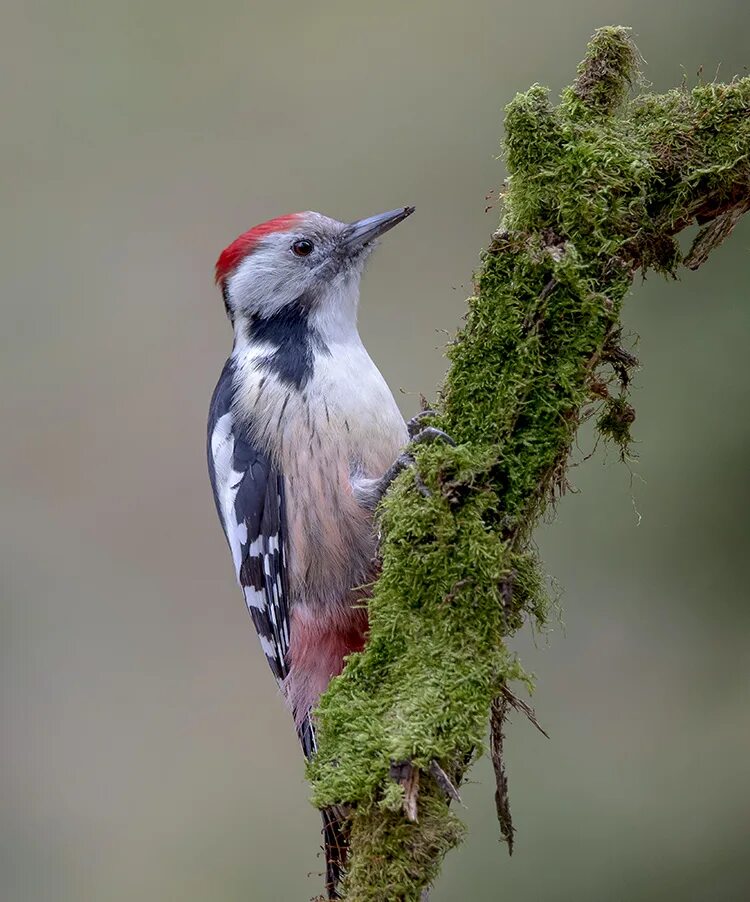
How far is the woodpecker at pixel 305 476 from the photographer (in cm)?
309

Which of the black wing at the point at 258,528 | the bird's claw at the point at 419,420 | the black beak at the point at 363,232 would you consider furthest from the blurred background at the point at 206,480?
the bird's claw at the point at 419,420

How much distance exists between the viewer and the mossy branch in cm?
212

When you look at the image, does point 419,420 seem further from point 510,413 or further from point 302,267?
point 302,267

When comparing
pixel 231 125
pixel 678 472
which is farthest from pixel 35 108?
pixel 678 472

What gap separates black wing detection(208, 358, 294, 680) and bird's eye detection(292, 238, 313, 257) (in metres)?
0.50

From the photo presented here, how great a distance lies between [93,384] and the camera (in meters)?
6.72

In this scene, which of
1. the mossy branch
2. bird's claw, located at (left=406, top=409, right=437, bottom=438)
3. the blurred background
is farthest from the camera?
the blurred background

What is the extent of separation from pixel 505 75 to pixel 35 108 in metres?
3.14

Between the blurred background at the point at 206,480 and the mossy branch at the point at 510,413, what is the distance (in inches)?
51.5

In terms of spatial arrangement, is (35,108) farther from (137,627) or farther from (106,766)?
(106,766)

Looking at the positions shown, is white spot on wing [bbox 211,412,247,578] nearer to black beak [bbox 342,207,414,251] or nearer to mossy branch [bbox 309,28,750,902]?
black beak [bbox 342,207,414,251]

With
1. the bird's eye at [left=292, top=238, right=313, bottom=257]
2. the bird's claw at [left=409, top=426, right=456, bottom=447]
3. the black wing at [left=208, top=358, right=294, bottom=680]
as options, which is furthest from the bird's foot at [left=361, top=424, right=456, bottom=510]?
the bird's eye at [left=292, top=238, right=313, bottom=257]

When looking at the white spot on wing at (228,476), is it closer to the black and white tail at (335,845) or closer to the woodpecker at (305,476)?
the woodpecker at (305,476)

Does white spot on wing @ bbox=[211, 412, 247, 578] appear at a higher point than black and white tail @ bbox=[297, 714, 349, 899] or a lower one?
higher
